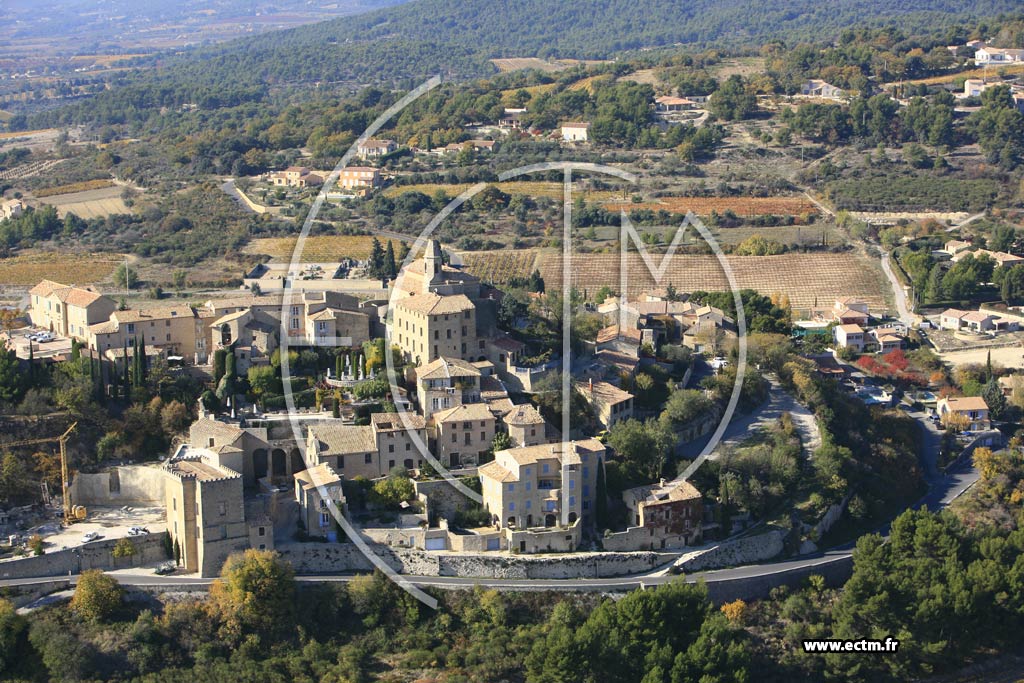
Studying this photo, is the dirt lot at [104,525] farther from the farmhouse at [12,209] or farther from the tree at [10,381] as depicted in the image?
the farmhouse at [12,209]

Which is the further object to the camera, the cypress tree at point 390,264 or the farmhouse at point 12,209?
the farmhouse at point 12,209

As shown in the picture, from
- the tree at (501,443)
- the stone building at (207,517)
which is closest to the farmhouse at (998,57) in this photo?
the tree at (501,443)

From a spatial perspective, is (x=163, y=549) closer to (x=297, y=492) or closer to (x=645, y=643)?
(x=297, y=492)

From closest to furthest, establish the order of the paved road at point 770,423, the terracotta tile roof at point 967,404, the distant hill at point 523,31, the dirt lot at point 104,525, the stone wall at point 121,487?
1. the dirt lot at point 104,525
2. the stone wall at point 121,487
3. the paved road at point 770,423
4. the terracotta tile roof at point 967,404
5. the distant hill at point 523,31

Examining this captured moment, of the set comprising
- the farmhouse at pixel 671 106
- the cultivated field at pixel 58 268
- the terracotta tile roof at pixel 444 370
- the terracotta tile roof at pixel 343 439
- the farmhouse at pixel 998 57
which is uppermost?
the farmhouse at pixel 998 57

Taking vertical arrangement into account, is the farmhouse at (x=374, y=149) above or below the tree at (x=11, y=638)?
above

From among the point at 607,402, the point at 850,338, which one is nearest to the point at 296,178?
the point at 850,338

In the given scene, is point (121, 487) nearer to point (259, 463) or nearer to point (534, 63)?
point (259, 463)
